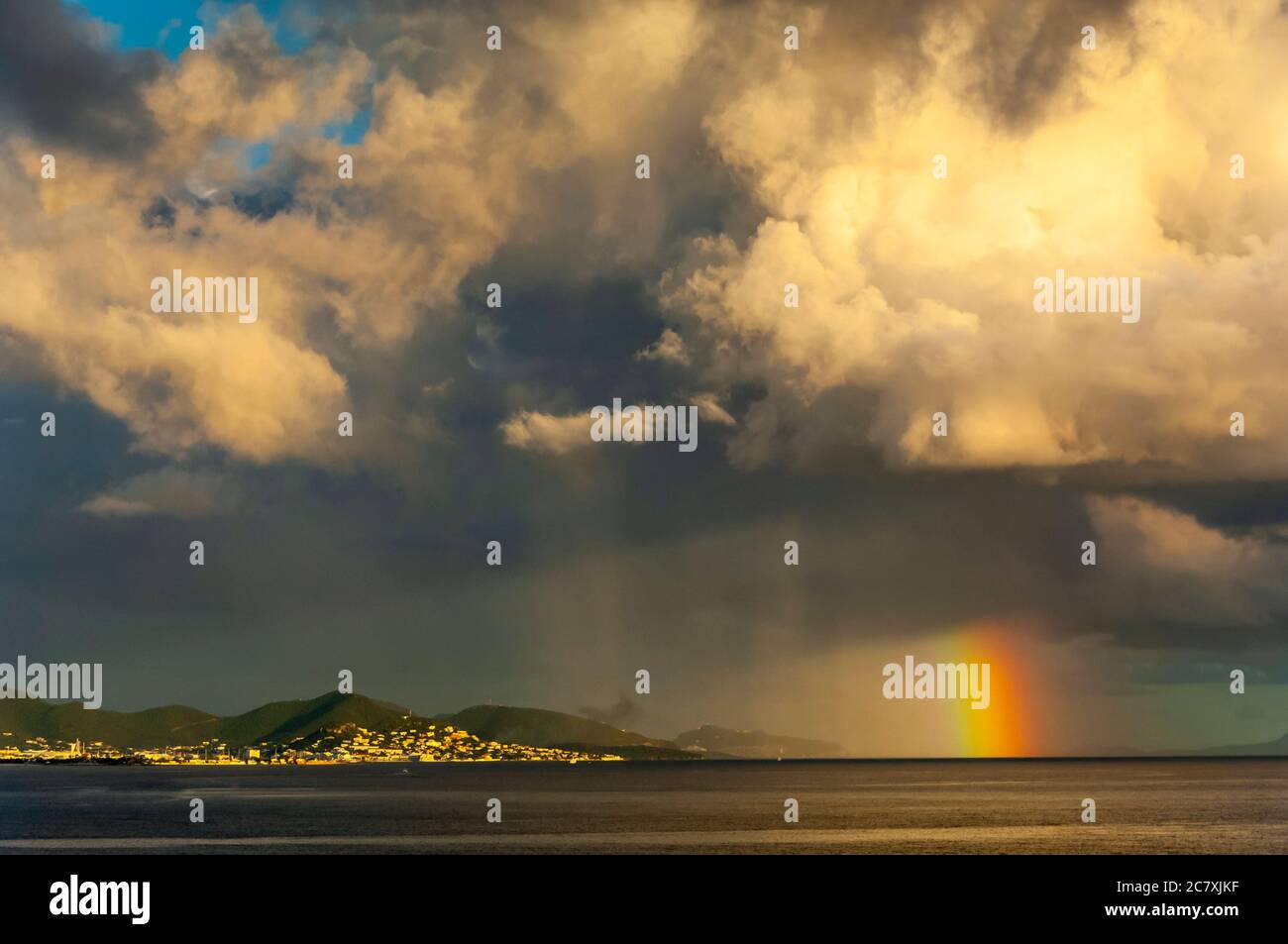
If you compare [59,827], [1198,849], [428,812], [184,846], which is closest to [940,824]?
[1198,849]
